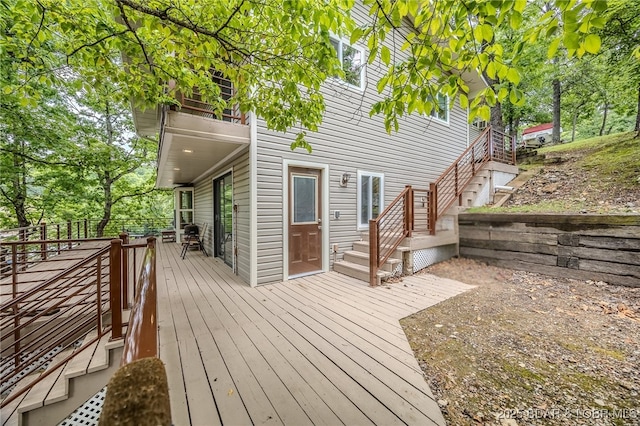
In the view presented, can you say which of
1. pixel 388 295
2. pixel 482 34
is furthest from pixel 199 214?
pixel 482 34

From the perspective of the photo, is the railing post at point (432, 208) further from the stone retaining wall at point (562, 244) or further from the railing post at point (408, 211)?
the stone retaining wall at point (562, 244)

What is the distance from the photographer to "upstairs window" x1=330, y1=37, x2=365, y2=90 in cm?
566

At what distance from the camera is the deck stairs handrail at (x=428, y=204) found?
4582 millimetres

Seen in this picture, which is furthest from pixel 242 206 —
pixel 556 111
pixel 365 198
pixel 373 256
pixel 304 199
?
pixel 556 111

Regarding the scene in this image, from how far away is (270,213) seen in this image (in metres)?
4.73

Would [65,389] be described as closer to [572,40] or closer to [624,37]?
[572,40]

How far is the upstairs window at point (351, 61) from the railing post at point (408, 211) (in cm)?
289

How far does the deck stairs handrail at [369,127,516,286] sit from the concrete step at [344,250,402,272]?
0.16 metres

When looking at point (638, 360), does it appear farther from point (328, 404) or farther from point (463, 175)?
point (463, 175)

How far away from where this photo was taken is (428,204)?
545 centimetres

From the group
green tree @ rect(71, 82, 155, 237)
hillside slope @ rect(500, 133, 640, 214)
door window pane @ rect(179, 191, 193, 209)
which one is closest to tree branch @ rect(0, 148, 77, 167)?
green tree @ rect(71, 82, 155, 237)

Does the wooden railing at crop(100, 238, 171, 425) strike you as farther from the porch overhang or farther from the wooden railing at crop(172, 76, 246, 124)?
the porch overhang

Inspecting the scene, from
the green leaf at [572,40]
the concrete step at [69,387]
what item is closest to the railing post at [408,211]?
the green leaf at [572,40]

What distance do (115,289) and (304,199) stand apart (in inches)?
132
